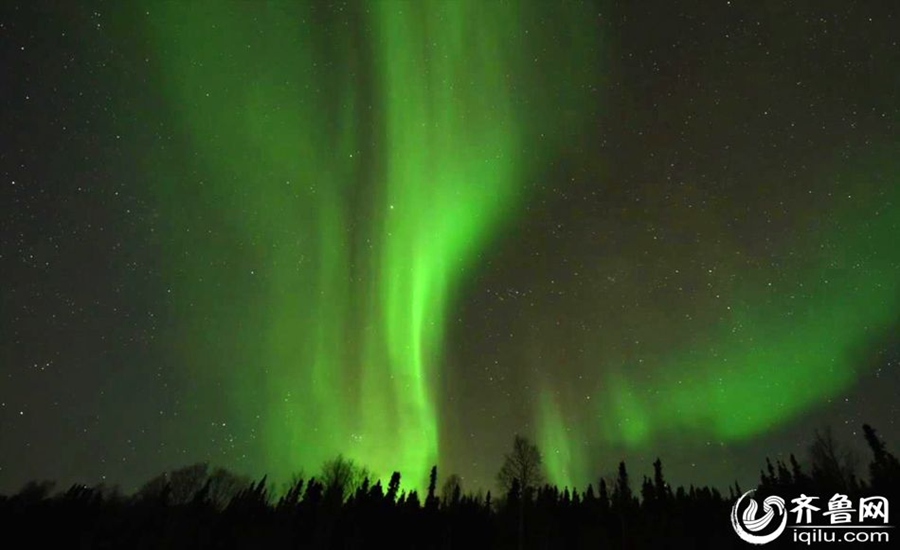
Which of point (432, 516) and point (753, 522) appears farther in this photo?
point (432, 516)

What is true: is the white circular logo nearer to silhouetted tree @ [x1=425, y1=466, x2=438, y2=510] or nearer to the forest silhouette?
the forest silhouette

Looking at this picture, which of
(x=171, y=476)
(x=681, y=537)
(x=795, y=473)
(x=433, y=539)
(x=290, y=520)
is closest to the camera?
(x=681, y=537)

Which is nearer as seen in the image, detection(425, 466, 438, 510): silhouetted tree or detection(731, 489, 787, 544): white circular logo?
detection(731, 489, 787, 544): white circular logo

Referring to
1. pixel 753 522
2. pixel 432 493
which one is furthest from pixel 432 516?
pixel 753 522

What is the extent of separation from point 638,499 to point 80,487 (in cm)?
10746

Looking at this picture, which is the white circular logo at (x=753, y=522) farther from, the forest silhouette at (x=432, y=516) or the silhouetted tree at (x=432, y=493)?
the silhouetted tree at (x=432, y=493)

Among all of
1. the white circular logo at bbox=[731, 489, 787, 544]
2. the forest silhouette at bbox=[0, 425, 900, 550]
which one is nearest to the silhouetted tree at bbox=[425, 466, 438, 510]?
the forest silhouette at bbox=[0, 425, 900, 550]

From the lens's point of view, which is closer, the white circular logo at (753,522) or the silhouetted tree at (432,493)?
the white circular logo at (753,522)

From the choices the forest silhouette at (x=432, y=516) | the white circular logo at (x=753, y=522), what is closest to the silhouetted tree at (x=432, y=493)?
the forest silhouette at (x=432, y=516)

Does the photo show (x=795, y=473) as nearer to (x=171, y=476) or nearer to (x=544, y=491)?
(x=544, y=491)

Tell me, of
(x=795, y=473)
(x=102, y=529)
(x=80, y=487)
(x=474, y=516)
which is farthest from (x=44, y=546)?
(x=795, y=473)

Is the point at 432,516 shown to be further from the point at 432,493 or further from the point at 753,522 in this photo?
the point at 753,522

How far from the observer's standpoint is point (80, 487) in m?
85.4

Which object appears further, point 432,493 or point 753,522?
point 432,493
